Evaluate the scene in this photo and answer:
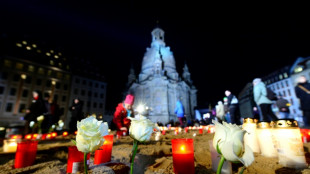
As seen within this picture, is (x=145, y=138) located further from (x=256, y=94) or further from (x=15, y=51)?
(x=15, y=51)

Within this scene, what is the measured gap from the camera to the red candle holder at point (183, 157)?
1650 millimetres

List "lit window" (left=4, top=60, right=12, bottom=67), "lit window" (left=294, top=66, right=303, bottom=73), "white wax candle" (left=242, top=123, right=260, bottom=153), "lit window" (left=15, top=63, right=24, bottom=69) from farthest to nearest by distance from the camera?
"lit window" (left=294, top=66, right=303, bottom=73) < "lit window" (left=15, top=63, right=24, bottom=69) < "lit window" (left=4, top=60, right=12, bottom=67) < "white wax candle" (left=242, top=123, right=260, bottom=153)

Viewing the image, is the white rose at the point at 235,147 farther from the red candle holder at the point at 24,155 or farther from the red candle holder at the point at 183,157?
the red candle holder at the point at 24,155

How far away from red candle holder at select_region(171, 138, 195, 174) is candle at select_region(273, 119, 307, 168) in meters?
1.21

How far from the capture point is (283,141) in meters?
1.86

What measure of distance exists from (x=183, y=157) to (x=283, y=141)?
1332mm

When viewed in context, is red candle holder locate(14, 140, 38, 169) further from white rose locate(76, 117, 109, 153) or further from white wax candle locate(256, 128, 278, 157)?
white wax candle locate(256, 128, 278, 157)

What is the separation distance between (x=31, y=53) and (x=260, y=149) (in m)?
50.9

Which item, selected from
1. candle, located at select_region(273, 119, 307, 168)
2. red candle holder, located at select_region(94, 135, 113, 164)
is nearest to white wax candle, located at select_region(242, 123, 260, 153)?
candle, located at select_region(273, 119, 307, 168)

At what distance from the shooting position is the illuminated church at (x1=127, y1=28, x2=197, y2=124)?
34.9 metres

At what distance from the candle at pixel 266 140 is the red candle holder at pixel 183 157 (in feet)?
4.39

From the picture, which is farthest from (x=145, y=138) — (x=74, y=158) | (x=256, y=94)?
(x=256, y=94)

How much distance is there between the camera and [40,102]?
816 centimetres

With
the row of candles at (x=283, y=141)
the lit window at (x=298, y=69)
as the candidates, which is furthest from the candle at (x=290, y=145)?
the lit window at (x=298, y=69)
